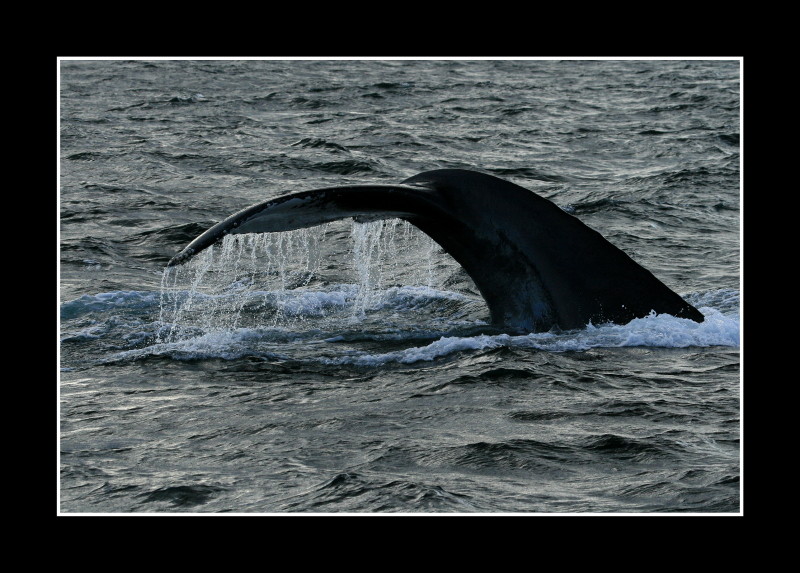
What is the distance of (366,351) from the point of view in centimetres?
877

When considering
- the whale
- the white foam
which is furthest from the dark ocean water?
the whale

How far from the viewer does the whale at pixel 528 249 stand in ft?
26.0

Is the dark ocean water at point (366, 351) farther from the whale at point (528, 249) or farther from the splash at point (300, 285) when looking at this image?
the whale at point (528, 249)

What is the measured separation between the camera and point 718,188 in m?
17.3

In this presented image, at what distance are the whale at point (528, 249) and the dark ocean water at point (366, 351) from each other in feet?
0.99

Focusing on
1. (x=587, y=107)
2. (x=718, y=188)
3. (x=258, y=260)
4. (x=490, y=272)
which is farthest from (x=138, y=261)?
(x=587, y=107)

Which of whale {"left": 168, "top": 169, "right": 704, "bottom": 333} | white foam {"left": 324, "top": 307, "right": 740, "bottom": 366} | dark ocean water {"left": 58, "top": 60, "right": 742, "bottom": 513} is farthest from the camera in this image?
white foam {"left": 324, "top": 307, "right": 740, "bottom": 366}

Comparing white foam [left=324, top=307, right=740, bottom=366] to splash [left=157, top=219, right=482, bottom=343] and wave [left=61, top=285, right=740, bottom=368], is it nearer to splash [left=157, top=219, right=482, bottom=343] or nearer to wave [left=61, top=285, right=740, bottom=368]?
wave [left=61, top=285, right=740, bottom=368]

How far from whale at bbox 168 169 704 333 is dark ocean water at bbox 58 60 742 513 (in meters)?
0.30

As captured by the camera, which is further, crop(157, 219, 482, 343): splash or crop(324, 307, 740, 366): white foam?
crop(157, 219, 482, 343): splash

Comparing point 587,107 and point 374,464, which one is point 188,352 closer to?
point 374,464

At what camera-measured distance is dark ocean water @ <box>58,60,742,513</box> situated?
616 cm

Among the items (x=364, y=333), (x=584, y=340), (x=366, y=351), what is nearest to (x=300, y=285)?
(x=364, y=333)

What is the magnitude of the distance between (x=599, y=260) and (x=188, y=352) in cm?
298
